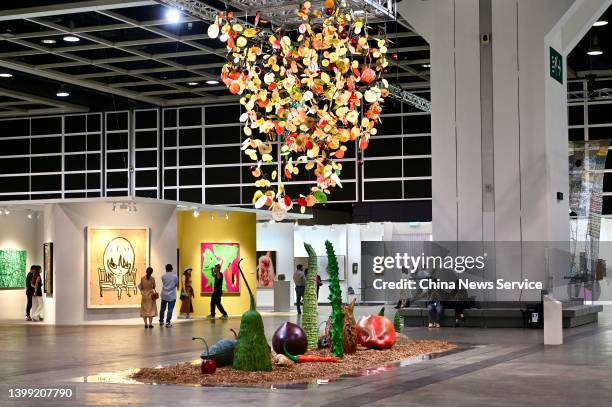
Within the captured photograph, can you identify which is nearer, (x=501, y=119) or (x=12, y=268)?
(x=501, y=119)

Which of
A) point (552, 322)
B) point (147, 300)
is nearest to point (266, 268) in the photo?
point (147, 300)

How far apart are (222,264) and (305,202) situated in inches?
715

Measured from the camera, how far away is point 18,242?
89.5ft

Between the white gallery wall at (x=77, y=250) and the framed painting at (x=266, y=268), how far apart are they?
10.2 meters

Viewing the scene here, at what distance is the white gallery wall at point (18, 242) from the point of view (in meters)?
27.0

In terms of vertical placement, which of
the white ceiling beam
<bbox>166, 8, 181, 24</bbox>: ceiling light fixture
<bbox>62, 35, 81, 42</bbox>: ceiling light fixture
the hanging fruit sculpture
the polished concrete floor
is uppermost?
<bbox>166, 8, 181, 24</bbox>: ceiling light fixture

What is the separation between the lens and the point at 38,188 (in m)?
35.1

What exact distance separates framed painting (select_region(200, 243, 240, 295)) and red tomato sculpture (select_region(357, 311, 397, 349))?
13.3m

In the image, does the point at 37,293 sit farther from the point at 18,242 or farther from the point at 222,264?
the point at 222,264

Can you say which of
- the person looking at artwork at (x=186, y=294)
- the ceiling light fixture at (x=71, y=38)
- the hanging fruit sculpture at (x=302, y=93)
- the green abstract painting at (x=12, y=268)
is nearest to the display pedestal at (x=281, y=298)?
the person looking at artwork at (x=186, y=294)

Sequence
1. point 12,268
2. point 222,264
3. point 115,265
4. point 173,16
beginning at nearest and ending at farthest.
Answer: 1. point 173,16
2. point 115,265
3. point 12,268
4. point 222,264

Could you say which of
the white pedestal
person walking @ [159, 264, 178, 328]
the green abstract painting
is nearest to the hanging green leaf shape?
the white pedestal

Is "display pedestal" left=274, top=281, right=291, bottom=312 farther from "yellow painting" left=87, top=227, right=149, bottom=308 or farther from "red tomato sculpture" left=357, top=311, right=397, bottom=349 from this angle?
"red tomato sculpture" left=357, top=311, right=397, bottom=349

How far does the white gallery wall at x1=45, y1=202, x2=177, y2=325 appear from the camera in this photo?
23.7 m
